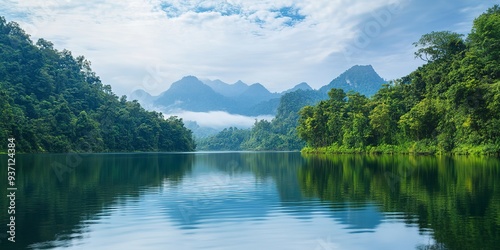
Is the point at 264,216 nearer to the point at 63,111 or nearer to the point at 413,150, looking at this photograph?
the point at 413,150

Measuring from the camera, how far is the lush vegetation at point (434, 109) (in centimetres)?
4647

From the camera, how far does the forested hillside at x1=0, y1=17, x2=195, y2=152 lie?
82.2 m

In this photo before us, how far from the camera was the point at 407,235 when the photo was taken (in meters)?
11.1

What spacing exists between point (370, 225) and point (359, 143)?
66.7 meters

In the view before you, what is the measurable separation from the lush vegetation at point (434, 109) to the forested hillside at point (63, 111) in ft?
170

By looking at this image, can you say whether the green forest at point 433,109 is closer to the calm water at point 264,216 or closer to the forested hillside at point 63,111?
the calm water at point 264,216

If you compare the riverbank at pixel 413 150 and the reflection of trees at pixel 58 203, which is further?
the riverbank at pixel 413 150

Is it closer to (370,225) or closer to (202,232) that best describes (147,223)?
(202,232)

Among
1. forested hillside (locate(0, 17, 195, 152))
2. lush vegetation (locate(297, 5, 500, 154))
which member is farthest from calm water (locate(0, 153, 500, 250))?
forested hillside (locate(0, 17, 195, 152))

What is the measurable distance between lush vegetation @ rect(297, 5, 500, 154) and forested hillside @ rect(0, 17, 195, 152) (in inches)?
2037

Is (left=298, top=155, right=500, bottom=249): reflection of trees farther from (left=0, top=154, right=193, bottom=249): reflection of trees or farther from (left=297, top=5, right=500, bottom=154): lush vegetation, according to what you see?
(left=297, top=5, right=500, bottom=154): lush vegetation

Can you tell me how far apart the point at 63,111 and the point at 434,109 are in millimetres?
75898

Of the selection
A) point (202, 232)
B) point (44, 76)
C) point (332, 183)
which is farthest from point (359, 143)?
point (44, 76)

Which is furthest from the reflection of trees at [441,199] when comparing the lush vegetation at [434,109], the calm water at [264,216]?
the lush vegetation at [434,109]
